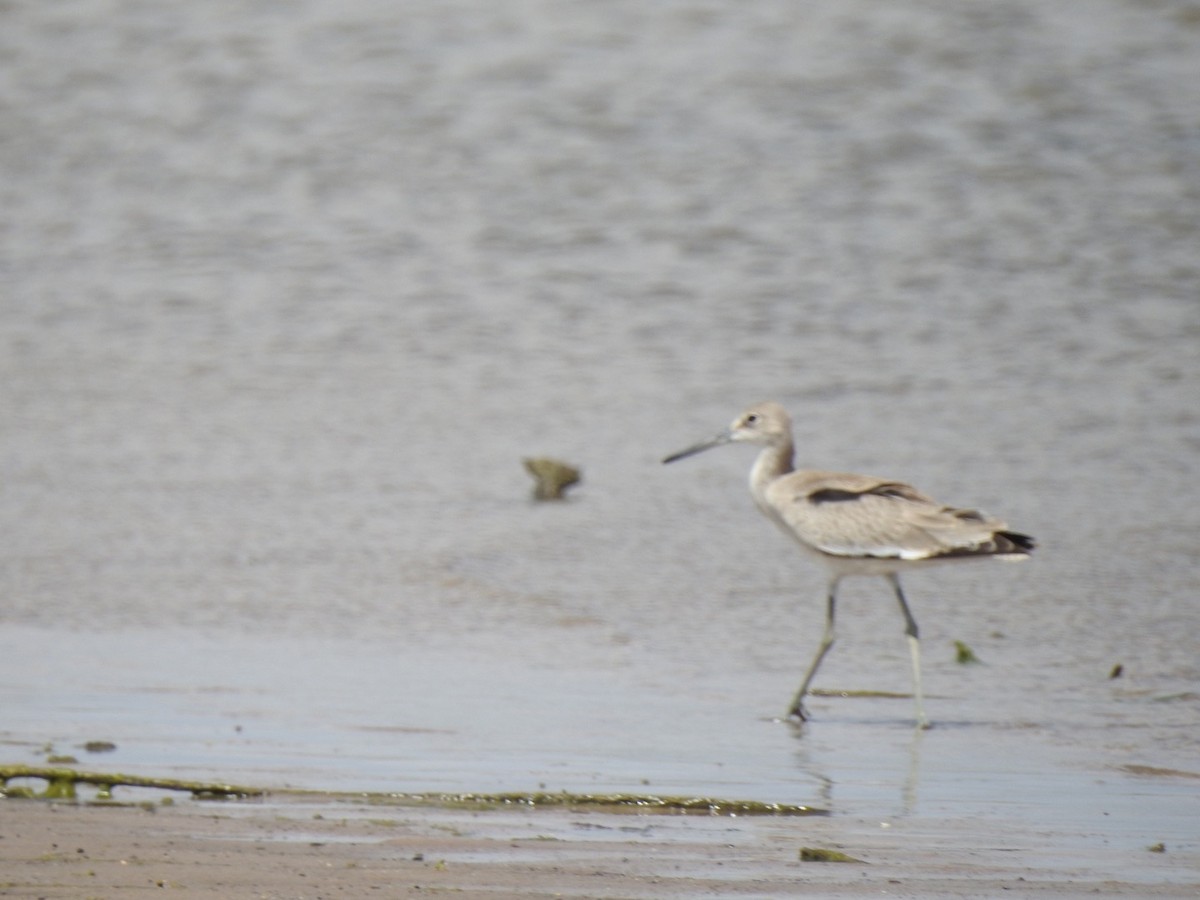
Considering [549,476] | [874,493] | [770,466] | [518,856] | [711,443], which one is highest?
[549,476]

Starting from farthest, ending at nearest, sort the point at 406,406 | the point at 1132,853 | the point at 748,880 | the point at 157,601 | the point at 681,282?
the point at 681,282, the point at 406,406, the point at 157,601, the point at 1132,853, the point at 748,880

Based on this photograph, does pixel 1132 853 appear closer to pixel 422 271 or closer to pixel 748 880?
pixel 748 880

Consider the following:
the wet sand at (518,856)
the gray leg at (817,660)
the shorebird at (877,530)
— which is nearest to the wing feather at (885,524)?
the shorebird at (877,530)

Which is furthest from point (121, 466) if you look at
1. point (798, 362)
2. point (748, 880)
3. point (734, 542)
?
point (748, 880)

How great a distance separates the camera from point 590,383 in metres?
11.3

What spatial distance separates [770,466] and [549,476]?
193cm

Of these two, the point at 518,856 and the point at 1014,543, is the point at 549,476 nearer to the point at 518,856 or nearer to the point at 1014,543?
the point at 1014,543

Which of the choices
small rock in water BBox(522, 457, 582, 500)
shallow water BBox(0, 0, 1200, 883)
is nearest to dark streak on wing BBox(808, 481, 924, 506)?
shallow water BBox(0, 0, 1200, 883)

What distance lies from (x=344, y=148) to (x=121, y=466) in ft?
23.7

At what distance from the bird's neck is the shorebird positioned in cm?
18

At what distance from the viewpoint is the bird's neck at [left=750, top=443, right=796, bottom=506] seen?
24.0ft

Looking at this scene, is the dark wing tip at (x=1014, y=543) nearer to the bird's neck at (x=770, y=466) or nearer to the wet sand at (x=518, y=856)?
the bird's neck at (x=770, y=466)

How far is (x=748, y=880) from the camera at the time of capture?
3.89m

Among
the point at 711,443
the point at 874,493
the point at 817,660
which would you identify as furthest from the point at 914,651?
the point at 711,443
